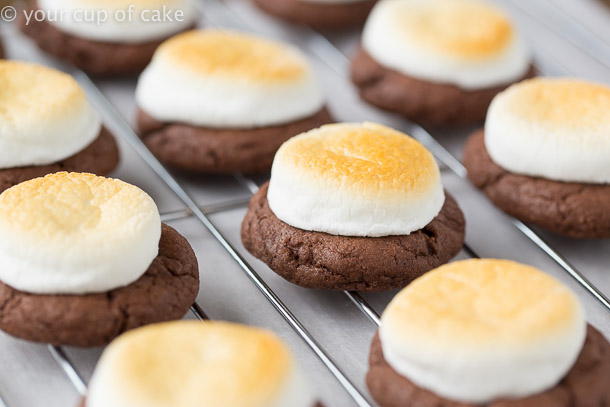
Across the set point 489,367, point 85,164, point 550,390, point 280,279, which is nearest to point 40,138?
point 85,164

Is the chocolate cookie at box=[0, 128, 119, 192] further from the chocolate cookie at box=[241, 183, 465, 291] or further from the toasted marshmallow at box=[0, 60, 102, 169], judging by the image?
the chocolate cookie at box=[241, 183, 465, 291]

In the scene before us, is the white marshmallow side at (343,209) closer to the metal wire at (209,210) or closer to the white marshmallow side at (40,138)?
the metal wire at (209,210)

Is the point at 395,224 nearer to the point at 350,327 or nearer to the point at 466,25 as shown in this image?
the point at 350,327

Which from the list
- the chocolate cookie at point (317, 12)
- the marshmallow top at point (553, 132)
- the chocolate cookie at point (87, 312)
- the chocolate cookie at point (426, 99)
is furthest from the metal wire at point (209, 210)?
the chocolate cookie at point (317, 12)

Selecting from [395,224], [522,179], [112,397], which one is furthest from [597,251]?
[112,397]

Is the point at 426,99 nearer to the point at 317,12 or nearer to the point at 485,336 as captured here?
the point at 317,12
